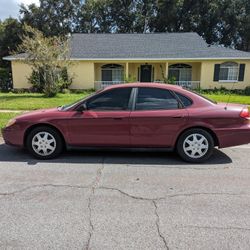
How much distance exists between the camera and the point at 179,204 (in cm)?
384

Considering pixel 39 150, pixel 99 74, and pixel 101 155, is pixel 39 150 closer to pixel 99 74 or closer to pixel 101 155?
pixel 101 155

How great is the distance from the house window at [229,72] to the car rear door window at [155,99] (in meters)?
18.7

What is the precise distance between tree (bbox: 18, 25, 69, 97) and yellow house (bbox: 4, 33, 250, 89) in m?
3.94

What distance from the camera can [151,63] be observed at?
24.4 meters

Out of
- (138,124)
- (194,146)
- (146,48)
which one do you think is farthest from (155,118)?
(146,48)

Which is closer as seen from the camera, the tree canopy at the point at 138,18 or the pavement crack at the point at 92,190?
the pavement crack at the point at 92,190

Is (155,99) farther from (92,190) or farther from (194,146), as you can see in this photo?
(92,190)

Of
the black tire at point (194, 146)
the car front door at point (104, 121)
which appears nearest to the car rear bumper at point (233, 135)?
the black tire at point (194, 146)

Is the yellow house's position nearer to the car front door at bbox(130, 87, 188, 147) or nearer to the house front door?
the house front door

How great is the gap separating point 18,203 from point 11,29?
3900 cm

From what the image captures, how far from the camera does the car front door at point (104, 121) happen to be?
561 centimetres

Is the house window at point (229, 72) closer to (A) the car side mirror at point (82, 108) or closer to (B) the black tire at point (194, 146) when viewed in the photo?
(B) the black tire at point (194, 146)

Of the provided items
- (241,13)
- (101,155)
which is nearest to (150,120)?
(101,155)

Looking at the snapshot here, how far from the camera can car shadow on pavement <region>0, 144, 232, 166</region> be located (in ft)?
18.4
